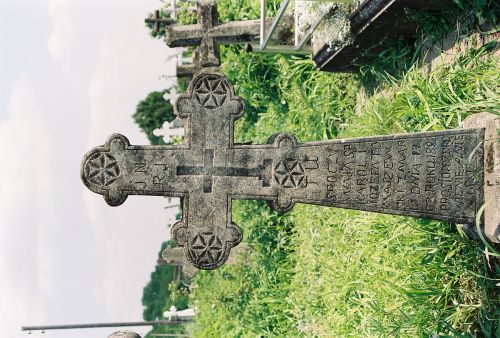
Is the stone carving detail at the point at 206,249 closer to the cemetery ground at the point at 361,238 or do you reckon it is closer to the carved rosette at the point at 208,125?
the carved rosette at the point at 208,125

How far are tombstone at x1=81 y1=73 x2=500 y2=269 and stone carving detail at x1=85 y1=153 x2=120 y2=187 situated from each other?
0.22 metres

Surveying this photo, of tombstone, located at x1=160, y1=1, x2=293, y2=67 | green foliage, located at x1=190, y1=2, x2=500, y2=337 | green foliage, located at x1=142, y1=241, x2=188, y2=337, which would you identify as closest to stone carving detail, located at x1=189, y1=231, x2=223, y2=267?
green foliage, located at x1=190, y1=2, x2=500, y2=337

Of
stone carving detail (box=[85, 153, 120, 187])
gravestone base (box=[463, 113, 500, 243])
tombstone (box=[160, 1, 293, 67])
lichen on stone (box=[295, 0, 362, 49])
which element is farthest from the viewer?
tombstone (box=[160, 1, 293, 67])

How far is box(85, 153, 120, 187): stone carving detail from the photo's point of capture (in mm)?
3801

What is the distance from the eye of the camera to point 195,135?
12.8ft

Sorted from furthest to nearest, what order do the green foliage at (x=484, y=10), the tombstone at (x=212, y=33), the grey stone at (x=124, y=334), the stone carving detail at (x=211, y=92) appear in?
the tombstone at (x=212, y=33)
the green foliage at (x=484, y=10)
the grey stone at (x=124, y=334)
the stone carving detail at (x=211, y=92)

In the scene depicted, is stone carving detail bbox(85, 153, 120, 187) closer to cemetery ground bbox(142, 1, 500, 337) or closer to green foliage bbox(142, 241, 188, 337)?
cemetery ground bbox(142, 1, 500, 337)

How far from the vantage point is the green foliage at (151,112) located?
70.2ft

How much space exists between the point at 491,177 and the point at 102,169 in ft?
7.41

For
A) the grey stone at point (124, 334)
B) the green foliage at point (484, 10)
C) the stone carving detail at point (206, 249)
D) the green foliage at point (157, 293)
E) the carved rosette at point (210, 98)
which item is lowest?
the green foliage at point (157, 293)

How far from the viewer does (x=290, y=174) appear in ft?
12.8

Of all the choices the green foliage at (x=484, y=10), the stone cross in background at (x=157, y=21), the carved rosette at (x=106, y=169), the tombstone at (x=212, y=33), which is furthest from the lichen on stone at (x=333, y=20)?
the stone cross in background at (x=157, y=21)

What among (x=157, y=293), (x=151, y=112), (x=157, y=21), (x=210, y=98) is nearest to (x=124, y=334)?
(x=210, y=98)

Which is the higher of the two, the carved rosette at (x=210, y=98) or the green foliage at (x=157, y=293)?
the carved rosette at (x=210, y=98)
